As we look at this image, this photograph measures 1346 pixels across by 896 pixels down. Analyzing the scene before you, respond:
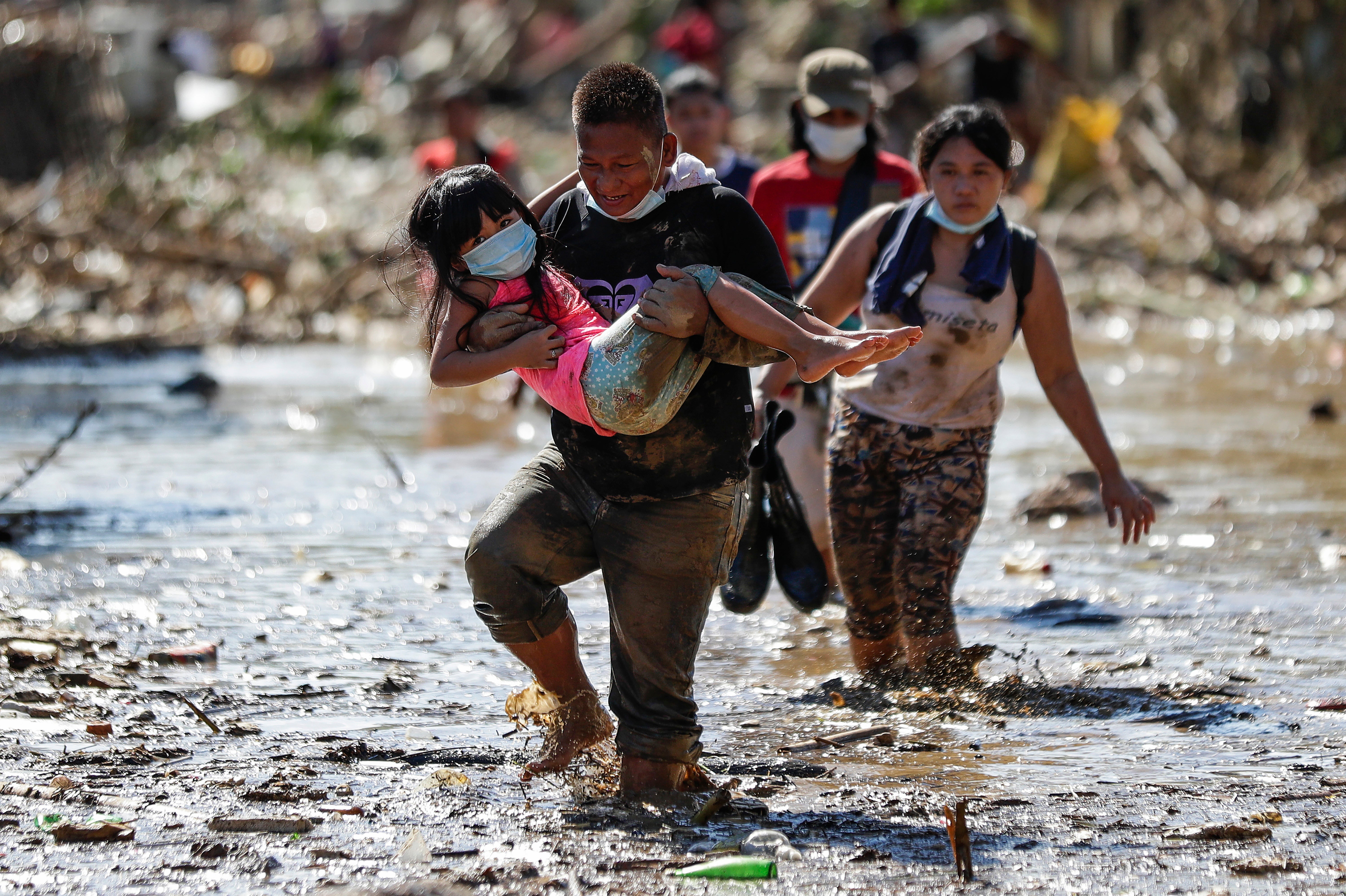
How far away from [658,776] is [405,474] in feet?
16.0

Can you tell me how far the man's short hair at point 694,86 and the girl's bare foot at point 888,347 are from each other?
3.80m

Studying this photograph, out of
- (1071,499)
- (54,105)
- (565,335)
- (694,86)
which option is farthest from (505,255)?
(54,105)

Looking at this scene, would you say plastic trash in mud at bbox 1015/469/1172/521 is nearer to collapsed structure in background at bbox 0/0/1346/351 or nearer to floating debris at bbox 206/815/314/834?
floating debris at bbox 206/815/314/834

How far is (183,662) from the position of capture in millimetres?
4930

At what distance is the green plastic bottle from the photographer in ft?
10.5

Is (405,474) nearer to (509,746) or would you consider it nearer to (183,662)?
(183,662)

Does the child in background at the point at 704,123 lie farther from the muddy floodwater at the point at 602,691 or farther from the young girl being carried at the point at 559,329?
the young girl being carried at the point at 559,329

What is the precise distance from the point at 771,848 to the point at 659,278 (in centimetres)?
130

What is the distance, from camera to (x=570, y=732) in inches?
155

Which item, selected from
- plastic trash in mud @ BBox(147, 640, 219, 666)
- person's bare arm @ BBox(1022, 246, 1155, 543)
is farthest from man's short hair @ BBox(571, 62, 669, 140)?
plastic trash in mud @ BBox(147, 640, 219, 666)

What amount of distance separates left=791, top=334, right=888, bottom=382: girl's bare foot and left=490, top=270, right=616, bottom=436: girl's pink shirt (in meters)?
0.47

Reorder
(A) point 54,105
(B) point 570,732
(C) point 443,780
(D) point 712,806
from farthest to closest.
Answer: (A) point 54,105 < (B) point 570,732 < (C) point 443,780 < (D) point 712,806

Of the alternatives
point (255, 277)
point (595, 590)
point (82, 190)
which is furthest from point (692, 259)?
point (82, 190)

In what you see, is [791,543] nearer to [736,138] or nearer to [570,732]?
[570,732]
